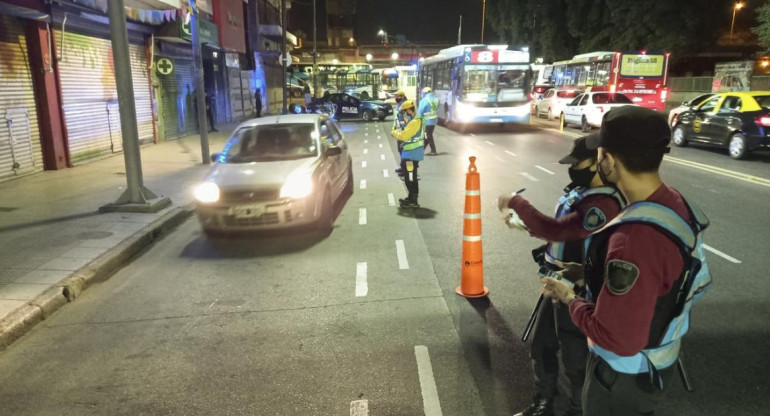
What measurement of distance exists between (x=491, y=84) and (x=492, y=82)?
0.30 feet

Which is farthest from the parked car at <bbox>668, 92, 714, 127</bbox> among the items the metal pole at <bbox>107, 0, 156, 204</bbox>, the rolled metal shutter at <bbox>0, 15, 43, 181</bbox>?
the rolled metal shutter at <bbox>0, 15, 43, 181</bbox>

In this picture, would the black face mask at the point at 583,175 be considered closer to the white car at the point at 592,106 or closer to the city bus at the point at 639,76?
the white car at the point at 592,106

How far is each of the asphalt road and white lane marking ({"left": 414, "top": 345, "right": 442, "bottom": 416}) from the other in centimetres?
1

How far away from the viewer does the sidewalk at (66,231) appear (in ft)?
17.4

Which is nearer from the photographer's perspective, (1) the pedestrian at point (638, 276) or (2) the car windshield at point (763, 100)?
(1) the pedestrian at point (638, 276)

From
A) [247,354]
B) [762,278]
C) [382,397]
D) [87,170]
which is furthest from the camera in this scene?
[87,170]

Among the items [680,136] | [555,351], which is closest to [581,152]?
[555,351]

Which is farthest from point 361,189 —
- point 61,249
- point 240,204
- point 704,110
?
point 704,110

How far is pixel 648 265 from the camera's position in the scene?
5.57ft

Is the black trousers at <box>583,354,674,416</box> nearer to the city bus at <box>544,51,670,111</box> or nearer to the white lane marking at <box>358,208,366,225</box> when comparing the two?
the white lane marking at <box>358,208,366,225</box>

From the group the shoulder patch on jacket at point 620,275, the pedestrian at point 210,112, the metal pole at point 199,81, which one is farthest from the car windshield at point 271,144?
the pedestrian at point 210,112

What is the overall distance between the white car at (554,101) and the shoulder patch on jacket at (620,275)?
2626cm

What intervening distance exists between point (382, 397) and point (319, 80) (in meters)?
49.0

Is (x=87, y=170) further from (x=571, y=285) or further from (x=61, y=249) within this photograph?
(x=571, y=285)
